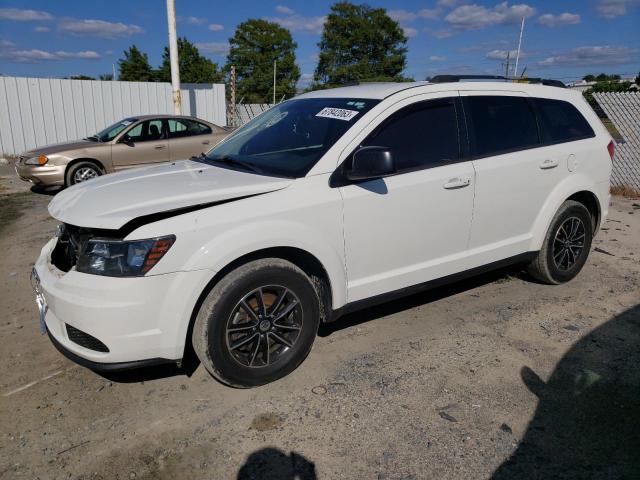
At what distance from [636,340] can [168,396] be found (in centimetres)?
339

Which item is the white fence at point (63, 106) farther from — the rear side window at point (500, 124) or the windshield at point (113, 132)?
the rear side window at point (500, 124)

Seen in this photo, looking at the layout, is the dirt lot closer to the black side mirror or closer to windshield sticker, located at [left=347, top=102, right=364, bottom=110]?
the black side mirror

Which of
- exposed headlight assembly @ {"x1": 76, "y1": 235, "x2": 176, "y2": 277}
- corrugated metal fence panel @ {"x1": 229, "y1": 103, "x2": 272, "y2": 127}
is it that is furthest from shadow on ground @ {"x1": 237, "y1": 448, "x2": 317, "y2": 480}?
corrugated metal fence panel @ {"x1": 229, "y1": 103, "x2": 272, "y2": 127}

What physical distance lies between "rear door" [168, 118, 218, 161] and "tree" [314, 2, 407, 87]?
57.3 metres

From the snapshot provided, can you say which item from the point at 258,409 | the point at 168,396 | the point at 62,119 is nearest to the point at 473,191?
the point at 258,409

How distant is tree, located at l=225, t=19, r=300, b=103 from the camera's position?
69125 mm

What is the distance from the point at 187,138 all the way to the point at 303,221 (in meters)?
8.39

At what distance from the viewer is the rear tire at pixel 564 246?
4559mm

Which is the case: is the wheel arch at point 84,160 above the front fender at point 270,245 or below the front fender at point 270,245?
below

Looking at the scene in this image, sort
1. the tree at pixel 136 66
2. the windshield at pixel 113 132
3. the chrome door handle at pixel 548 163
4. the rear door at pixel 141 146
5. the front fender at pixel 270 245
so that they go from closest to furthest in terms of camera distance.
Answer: the front fender at pixel 270 245 → the chrome door handle at pixel 548 163 → the rear door at pixel 141 146 → the windshield at pixel 113 132 → the tree at pixel 136 66

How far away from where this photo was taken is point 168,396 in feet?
10.2

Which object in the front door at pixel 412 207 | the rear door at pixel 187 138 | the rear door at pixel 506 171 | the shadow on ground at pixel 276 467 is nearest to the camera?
the shadow on ground at pixel 276 467

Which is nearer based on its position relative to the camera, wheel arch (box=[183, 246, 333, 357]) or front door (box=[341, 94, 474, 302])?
wheel arch (box=[183, 246, 333, 357])

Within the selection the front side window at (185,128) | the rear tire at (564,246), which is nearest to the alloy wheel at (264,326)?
the rear tire at (564,246)
